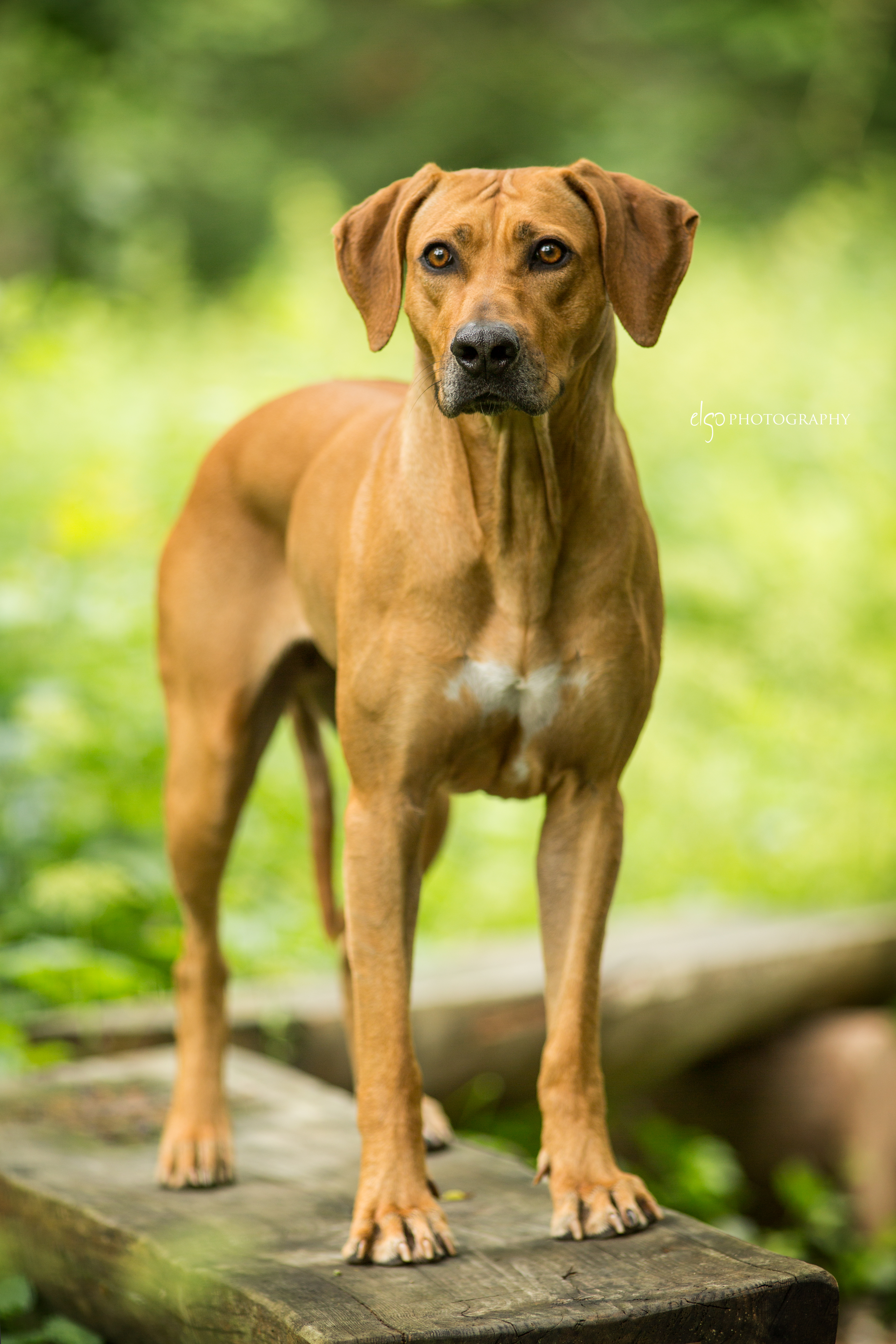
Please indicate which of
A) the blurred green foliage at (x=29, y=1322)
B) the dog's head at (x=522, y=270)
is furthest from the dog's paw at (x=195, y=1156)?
the dog's head at (x=522, y=270)

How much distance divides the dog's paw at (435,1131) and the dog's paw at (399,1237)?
74 cm

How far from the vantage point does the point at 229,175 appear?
1409 cm

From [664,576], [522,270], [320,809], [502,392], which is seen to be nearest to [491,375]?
[502,392]

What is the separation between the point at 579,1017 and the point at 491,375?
4.15 ft

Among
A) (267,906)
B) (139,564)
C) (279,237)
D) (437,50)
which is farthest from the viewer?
(437,50)

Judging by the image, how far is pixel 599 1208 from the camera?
2682 mm

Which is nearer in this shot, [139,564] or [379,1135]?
[379,1135]

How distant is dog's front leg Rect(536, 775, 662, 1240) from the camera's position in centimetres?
270

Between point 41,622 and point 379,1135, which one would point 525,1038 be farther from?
point 41,622

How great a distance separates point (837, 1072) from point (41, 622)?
3663 millimetres

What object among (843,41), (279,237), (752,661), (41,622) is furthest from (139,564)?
(843,41)

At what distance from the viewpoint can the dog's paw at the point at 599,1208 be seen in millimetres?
2672

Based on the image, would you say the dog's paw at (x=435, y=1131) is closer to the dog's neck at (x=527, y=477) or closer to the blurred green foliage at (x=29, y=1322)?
the blurred green foliage at (x=29, y=1322)

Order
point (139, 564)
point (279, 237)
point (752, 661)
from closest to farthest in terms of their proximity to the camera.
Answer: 1. point (139, 564)
2. point (752, 661)
3. point (279, 237)
